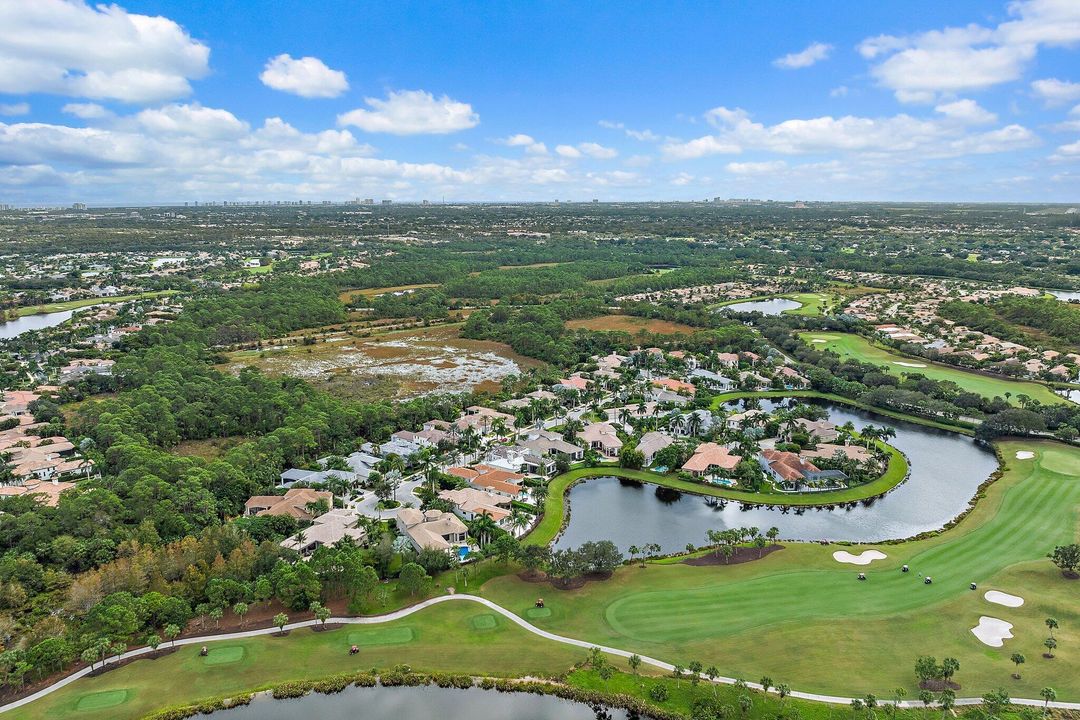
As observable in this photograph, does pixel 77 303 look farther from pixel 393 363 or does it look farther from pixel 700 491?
pixel 700 491

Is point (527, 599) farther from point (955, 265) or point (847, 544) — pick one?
point (955, 265)

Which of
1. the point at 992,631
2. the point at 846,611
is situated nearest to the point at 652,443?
the point at 846,611

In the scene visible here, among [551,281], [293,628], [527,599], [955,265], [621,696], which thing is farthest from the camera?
[955,265]

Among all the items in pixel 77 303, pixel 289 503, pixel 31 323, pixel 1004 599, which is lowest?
pixel 1004 599

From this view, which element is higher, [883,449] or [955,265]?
[955,265]

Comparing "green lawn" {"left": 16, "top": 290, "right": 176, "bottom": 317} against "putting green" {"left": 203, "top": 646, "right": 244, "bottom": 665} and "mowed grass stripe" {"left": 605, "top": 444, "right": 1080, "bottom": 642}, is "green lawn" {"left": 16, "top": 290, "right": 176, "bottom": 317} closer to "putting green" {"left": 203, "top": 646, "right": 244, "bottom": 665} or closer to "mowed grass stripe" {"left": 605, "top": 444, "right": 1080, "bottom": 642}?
"putting green" {"left": 203, "top": 646, "right": 244, "bottom": 665}

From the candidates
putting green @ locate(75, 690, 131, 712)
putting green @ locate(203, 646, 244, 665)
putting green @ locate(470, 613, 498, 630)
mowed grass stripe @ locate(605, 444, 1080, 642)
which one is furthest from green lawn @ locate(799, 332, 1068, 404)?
putting green @ locate(75, 690, 131, 712)

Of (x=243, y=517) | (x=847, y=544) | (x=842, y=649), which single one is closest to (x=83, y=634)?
(x=243, y=517)
